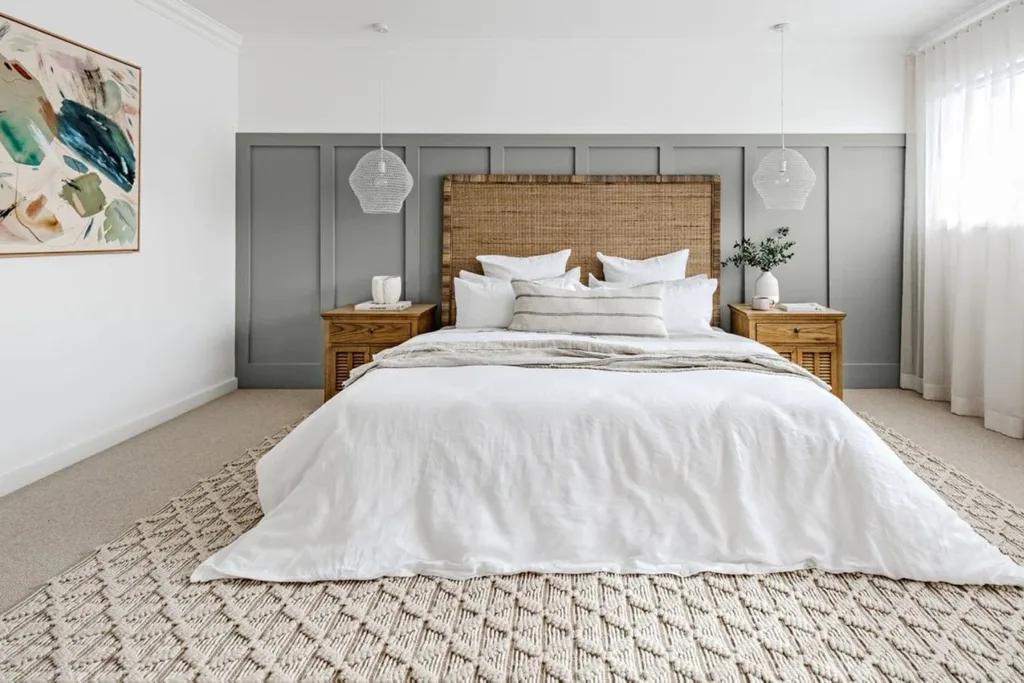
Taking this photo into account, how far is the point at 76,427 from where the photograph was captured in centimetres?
335

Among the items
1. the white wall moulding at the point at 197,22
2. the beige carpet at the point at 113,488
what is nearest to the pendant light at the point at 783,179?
the beige carpet at the point at 113,488

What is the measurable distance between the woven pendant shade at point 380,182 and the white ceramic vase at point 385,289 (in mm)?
467

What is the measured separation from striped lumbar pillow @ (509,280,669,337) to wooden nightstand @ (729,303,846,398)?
0.76 meters

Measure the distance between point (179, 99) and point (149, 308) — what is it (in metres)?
1.35

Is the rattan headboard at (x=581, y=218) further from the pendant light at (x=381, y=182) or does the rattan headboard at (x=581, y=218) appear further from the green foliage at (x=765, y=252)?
the pendant light at (x=381, y=182)

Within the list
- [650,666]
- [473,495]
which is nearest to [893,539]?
[650,666]


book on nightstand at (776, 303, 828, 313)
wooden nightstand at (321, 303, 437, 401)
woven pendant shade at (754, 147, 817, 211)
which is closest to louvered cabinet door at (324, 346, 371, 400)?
wooden nightstand at (321, 303, 437, 401)

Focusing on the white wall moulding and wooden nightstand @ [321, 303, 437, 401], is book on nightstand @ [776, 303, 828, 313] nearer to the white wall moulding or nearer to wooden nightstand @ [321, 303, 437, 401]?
wooden nightstand @ [321, 303, 437, 401]

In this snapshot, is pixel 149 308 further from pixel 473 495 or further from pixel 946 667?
pixel 946 667

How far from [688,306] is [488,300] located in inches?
48.9

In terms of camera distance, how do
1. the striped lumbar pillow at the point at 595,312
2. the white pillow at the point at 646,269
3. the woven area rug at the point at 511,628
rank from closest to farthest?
the woven area rug at the point at 511,628 < the striped lumbar pillow at the point at 595,312 < the white pillow at the point at 646,269

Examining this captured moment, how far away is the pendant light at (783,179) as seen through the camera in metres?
4.40

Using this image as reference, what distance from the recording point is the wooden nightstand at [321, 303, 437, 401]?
4246 mm

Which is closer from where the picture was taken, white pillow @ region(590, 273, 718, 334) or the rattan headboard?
white pillow @ region(590, 273, 718, 334)
